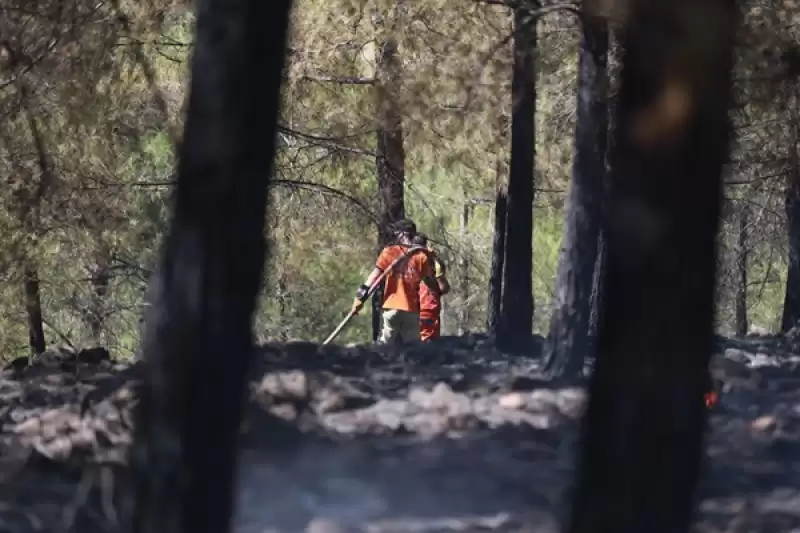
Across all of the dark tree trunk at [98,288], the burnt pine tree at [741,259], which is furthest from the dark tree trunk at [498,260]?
the burnt pine tree at [741,259]

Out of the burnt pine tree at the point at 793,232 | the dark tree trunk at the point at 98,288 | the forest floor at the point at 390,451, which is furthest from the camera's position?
the dark tree trunk at the point at 98,288

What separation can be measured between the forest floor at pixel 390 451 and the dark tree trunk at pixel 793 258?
4964 mm

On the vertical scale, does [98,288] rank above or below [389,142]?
below

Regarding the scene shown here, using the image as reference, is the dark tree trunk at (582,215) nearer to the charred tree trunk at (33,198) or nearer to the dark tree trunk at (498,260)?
the charred tree trunk at (33,198)

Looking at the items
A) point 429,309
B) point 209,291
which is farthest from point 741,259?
point 209,291

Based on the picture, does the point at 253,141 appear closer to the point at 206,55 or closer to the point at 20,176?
the point at 206,55

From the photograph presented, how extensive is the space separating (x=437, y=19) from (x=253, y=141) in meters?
9.72

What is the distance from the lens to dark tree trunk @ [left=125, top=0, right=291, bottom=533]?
4008mm

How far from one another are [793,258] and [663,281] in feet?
38.5

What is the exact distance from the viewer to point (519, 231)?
11.9 meters

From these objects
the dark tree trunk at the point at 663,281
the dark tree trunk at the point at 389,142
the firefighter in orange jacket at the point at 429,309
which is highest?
the dark tree trunk at the point at 389,142

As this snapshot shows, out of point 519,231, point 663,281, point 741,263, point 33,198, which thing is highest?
point 33,198

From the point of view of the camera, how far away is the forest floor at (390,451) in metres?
5.81

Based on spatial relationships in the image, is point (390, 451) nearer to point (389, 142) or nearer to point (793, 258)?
point (389, 142)
